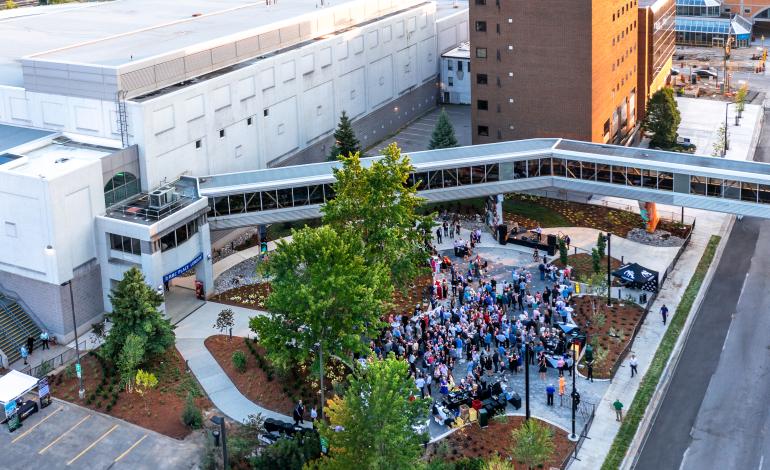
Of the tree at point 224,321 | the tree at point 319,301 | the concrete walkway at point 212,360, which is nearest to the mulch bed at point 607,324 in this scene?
the tree at point 319,301

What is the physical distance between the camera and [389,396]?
40125 millimetres

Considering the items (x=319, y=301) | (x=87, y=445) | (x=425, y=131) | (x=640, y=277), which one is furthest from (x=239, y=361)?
(x=425, y=131)

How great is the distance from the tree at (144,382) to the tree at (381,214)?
1414 centimetres

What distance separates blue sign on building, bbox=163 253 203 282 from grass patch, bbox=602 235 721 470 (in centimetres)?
2938

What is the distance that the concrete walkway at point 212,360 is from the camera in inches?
2093

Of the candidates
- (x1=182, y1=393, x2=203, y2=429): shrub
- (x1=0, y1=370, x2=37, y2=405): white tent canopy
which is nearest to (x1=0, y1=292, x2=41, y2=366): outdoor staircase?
(x1=0, y1=370, x2=37, y2=405): white tent canopy

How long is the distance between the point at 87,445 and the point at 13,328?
1368cm

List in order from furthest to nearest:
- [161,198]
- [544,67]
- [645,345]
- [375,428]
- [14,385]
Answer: [544,67]
[161,198]
[645,345]
[14,385]
[375,428]

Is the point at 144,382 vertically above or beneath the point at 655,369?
above

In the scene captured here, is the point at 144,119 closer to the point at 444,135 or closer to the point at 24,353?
the point at 24,353

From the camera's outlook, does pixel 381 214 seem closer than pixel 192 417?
No

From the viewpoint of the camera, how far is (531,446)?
146 feet

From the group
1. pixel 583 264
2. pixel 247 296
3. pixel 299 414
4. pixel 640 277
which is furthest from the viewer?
pixel 583 264

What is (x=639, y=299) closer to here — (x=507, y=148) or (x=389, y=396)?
(x=507, y=148)
